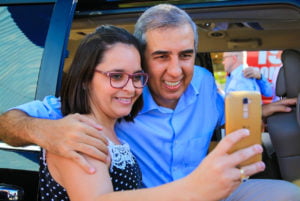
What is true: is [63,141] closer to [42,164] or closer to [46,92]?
[42,164]

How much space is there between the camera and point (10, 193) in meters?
1.68

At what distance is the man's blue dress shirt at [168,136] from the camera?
1.89 m

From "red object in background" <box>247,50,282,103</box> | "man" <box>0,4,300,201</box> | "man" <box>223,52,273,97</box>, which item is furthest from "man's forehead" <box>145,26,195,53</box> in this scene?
"red object in background" <box>247,50,282,103</box>

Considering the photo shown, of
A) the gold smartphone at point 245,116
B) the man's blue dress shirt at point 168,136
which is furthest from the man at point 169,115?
the gold smartphone at point 245,116

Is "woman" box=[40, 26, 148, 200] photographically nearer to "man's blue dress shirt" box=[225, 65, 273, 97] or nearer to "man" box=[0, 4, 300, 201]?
"man" box=[0, 4, 300, 201]

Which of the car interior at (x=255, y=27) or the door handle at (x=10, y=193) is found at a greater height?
the car interior at (x=255, y=27)

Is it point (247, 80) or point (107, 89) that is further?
point (247, 80)

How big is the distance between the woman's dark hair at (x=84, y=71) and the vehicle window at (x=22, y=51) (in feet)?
1.08

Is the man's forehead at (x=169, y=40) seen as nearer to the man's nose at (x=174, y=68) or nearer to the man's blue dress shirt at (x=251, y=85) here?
the man's nose at (x=174, y=68)

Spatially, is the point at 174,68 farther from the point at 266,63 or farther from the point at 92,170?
the point at 266,63

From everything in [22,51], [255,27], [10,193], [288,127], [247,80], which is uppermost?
[255,27]

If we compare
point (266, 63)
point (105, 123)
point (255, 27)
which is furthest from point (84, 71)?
point (266, 63)

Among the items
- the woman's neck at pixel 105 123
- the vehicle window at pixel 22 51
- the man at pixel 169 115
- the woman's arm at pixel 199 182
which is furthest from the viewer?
the vehicle window at pixel 22 51

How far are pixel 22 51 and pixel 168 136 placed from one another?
2.89 ft
